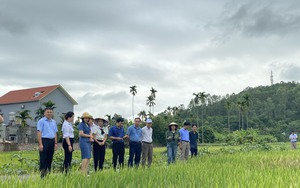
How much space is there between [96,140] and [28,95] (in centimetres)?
4491

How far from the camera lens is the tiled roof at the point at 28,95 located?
159ft

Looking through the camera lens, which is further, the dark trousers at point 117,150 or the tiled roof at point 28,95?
the tiled roof at point 28,95

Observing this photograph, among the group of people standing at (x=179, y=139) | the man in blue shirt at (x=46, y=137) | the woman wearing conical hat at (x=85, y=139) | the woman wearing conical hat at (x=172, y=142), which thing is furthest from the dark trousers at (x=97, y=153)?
the woman wearing conical hat at (x=172, y=142)

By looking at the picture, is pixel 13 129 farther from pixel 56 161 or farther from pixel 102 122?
pixel 102 122

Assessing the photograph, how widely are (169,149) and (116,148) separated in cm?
197

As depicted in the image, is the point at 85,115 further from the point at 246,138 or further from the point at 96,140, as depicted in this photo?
the point at 246,138

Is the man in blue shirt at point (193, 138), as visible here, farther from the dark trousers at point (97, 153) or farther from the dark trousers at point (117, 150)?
the dark trousers at point (97, 153)

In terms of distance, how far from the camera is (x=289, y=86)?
331ft

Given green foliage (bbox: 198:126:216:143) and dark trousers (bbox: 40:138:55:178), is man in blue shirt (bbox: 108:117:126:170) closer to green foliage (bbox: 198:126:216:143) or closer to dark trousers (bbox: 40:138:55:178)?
dark trousers (bbox: 40:138:55:178)

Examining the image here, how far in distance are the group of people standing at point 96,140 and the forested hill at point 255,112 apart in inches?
2270

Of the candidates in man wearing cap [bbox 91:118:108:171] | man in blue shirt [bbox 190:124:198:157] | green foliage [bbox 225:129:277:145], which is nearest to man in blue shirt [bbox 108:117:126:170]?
man wearing cap [bbox 91:118:108:171]

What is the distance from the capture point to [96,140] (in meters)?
8.36

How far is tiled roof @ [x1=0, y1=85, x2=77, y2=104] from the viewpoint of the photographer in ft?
159

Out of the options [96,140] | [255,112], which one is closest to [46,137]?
[96,140]
